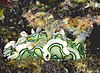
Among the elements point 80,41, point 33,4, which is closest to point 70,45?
point 80,41

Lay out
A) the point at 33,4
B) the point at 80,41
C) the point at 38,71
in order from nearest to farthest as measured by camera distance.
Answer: the point at 38,71 → the point at 80,41 → the point at 33,4

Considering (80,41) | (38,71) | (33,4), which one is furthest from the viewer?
(33,4)

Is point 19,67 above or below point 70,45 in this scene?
below

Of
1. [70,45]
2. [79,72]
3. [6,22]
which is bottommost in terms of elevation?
[79,72]

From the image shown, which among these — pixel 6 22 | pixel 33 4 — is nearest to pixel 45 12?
pixel 33 4

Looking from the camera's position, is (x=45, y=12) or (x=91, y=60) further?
(x=45, y=12)

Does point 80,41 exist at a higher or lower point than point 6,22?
lower

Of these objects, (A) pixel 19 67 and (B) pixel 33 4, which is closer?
(A) pixel 19 67

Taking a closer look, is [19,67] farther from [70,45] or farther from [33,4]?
[33,4]

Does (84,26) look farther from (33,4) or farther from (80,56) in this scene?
(33,4)
